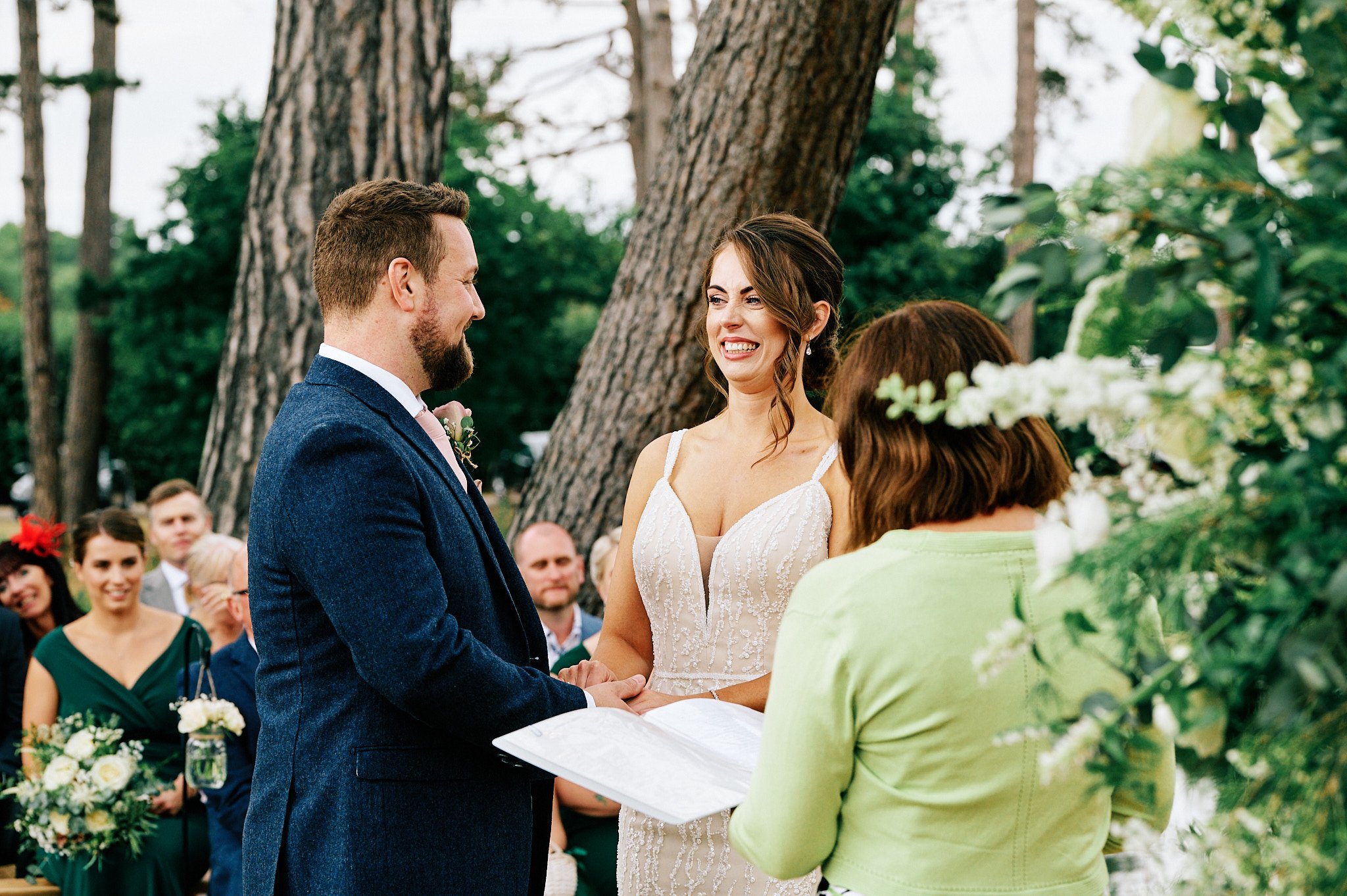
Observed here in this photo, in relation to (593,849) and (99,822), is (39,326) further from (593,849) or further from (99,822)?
(593,849)

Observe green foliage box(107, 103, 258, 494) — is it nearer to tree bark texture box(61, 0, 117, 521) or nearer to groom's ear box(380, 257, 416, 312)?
tree bark texture box(61, 0, 117, 521)

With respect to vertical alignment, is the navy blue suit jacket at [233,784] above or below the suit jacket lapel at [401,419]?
below

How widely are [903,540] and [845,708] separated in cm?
26

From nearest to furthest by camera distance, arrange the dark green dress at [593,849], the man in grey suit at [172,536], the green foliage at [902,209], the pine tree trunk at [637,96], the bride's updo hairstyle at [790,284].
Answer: the bride's updo hairstyle at [790,284], the dark green dress at [593,849], the man in grey suit at [172,536], the pine tree trunk at [637,96], the green foliage at [902,209]

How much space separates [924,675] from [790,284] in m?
1.55

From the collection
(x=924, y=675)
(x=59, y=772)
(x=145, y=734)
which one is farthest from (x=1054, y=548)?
(x=145, y=734)

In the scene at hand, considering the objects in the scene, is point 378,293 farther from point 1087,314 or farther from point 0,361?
point 0,361

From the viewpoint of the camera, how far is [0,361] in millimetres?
30109

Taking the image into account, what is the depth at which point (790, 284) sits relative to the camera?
302cm

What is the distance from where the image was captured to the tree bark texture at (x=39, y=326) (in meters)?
14.4

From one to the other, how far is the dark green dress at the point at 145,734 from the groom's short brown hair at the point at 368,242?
2.83m

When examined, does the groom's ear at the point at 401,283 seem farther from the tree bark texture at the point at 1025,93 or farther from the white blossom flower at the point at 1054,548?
the tree bark texture at the point at 1025,93

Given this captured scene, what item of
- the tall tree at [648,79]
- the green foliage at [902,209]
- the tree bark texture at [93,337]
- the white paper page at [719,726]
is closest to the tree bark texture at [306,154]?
the white paper page at [719,726]

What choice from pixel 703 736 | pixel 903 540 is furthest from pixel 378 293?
pixel 903 540
